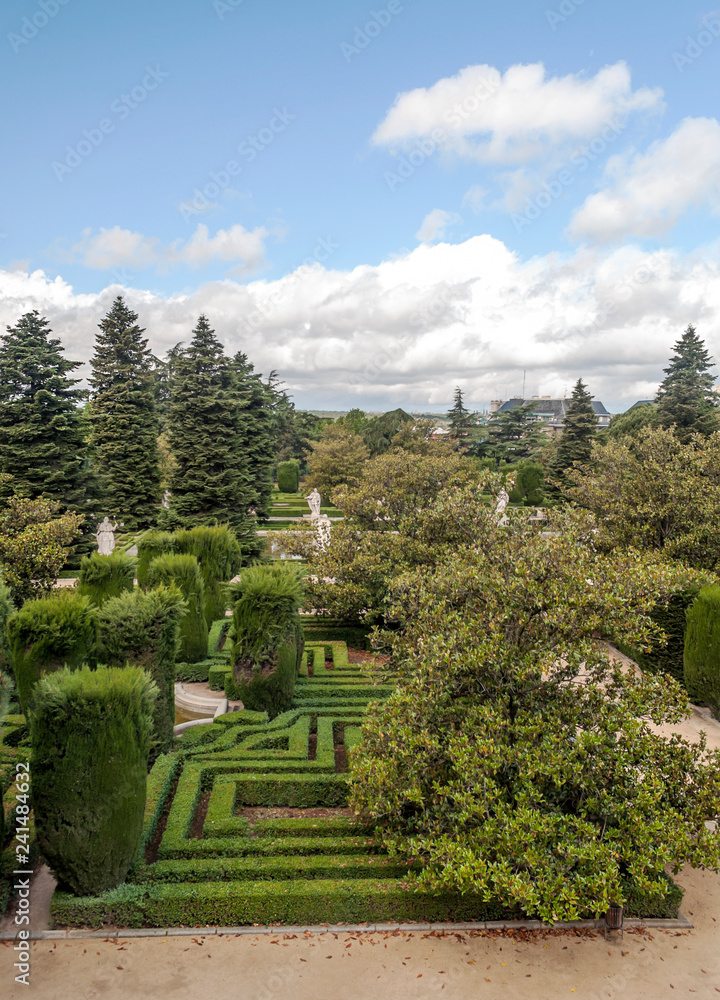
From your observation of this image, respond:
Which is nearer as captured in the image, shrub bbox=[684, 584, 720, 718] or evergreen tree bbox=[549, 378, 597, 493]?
shrub bbox=[684, 584, 720, 718]

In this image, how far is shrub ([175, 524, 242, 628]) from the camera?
18.4 meters

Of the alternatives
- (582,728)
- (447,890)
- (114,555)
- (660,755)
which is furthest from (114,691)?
(114,555)

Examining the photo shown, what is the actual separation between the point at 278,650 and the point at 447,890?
585 centimetres

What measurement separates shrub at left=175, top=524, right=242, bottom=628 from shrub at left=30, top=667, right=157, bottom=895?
434 inches

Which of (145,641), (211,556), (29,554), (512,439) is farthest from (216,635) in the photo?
(512,439)

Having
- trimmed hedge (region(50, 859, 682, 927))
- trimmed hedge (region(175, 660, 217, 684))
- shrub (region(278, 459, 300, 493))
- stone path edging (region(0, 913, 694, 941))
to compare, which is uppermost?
shrub (region(278, 459, 300, 493))

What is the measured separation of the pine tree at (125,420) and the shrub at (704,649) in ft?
90.9

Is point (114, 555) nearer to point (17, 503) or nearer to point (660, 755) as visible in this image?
point (17, 503)

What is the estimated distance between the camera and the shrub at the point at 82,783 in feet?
22.5

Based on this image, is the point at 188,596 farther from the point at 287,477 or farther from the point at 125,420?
the point at 287,477

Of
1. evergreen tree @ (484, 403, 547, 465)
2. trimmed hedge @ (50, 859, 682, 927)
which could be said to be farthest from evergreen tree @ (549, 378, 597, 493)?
trimmed hedge @ (50, 859, 682, 927)

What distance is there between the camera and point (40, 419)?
92.3ft

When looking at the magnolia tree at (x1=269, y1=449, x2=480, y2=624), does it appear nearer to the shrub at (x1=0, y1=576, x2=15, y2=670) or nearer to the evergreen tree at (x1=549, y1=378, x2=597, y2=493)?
the shrub at (x1=0, y1=576, x2=15, y2=670)

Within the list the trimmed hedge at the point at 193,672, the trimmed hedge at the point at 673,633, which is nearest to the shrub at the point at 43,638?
the trimmed hedge at the point at 193,672
